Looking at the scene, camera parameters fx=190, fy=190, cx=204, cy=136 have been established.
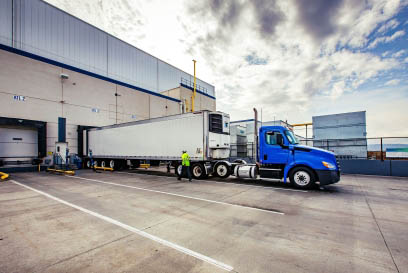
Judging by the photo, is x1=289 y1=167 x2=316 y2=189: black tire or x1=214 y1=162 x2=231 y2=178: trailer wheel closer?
x1=289 y1=167 x2=316 y2=189: black tire

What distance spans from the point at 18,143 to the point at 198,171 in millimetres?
17342

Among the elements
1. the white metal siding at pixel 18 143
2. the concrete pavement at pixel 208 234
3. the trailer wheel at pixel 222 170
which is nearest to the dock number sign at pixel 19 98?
the white metal siding at pixel 18 143

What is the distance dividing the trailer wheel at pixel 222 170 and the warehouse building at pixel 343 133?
33.9 ft

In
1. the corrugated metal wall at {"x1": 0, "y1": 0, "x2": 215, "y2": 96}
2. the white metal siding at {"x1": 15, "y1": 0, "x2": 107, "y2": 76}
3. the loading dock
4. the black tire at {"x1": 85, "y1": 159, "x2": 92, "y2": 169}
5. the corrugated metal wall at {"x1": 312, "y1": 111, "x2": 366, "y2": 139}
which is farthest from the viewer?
the black tire at {"x1": 85, "y1": 159, "x2": 92, "y2": 169}

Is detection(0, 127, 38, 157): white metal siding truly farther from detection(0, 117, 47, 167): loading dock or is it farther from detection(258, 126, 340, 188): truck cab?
detection(258, 126, 340, 188): truck cab

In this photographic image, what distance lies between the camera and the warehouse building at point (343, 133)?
1606cm

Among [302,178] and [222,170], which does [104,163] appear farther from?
[302,178]

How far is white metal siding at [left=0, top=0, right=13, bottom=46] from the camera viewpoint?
1853 cm

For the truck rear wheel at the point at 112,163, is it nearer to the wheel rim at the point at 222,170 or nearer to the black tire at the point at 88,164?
the black tire at the point at 88,164

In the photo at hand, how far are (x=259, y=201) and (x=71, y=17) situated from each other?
29.8 m

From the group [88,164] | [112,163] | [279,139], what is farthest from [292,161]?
[88,164]

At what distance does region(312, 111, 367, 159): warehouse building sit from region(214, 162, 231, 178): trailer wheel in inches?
407

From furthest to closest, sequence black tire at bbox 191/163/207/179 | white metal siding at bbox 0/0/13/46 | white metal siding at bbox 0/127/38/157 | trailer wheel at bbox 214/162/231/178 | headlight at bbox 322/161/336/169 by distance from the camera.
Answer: white metal siding at bbox 0/0/13/46
white metal siding at bbox 0/127/38/157
black tire at bbox 191/163/207/179
trailer wheel at bbox 214/162/231/178
headlight at bbox 322/161/336/169

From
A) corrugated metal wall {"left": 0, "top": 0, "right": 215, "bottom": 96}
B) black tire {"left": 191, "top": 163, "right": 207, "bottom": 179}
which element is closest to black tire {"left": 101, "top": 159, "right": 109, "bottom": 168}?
black tire {"left": 191, "top": 163, "right": 207, "bottom": 179}
